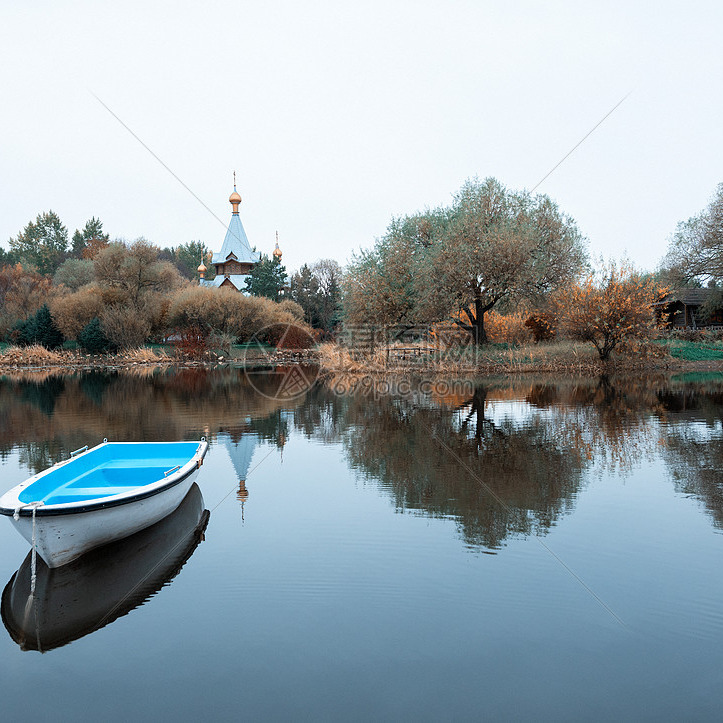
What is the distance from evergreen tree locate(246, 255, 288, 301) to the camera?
53750 millimetres

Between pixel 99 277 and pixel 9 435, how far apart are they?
33.9 meters

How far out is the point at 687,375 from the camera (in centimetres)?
3011

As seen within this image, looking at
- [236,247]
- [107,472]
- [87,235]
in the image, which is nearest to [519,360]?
[107,472]

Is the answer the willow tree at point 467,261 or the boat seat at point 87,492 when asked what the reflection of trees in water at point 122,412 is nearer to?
the boat seat at point 87,492

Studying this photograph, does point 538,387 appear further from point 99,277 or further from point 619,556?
point 99,277

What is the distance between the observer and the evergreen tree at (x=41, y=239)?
90000 millimetres

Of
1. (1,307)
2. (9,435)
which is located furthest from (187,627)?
(1,307)

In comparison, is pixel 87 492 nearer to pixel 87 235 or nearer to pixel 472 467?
pixel 472 467

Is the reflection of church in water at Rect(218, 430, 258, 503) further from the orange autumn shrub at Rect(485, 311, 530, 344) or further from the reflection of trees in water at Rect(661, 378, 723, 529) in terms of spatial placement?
the orange autumn shrub at Rect(485, 311, 530, 344)

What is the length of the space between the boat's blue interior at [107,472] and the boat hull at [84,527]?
1.26ft

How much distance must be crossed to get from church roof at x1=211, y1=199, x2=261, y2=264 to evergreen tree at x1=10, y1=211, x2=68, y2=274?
36680 mm

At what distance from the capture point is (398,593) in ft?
20.1

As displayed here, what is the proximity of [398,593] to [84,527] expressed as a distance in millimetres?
3573

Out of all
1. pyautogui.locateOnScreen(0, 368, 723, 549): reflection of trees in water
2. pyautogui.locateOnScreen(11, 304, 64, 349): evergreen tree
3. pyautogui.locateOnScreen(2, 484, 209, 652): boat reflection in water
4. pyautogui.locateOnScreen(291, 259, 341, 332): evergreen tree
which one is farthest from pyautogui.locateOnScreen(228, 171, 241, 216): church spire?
pyautogui.locateOnScreen(2, 484, 209, 652): boat reflection in water
